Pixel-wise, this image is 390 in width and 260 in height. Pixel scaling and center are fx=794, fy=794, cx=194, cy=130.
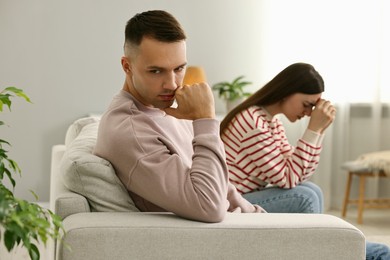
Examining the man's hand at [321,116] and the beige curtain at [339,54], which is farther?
the beige curtain at [339,54]

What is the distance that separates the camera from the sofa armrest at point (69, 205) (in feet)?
6.46

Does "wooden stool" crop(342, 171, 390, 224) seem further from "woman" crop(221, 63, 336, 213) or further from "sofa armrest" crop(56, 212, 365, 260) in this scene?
"sofa armrest" crop(56, 212, 365, 260)

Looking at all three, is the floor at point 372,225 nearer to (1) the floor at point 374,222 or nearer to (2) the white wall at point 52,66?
(1) the floor at point 374,222

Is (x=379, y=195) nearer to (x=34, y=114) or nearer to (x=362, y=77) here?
(x=362, y=77)

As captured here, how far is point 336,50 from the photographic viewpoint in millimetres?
5844

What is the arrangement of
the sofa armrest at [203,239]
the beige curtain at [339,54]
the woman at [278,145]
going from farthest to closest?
1. the beige curtain at [339,54]
2. the woman at [278,145]
3. the sofa armrest at [203,239]

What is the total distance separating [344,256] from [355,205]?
4.33m

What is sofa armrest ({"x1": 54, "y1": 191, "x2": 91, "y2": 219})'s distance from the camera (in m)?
1.97

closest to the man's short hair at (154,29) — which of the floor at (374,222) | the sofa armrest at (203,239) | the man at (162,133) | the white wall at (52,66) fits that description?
the man at (162,133)

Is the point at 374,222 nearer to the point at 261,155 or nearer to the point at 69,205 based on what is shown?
the point at 261,155

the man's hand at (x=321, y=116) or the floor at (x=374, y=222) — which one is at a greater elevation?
the man's hand at (x=321, y=116)

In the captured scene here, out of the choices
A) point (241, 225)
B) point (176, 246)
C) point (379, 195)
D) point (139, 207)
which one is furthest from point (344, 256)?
Answer: point (379, 195)

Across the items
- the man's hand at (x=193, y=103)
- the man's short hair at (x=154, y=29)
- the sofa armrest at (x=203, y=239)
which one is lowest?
the sofa armrest at (x=203, y=239)

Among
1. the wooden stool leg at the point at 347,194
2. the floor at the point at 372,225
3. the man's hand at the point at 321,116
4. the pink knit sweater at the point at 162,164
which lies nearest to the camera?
the pink knit sweater at the point at 162,164
